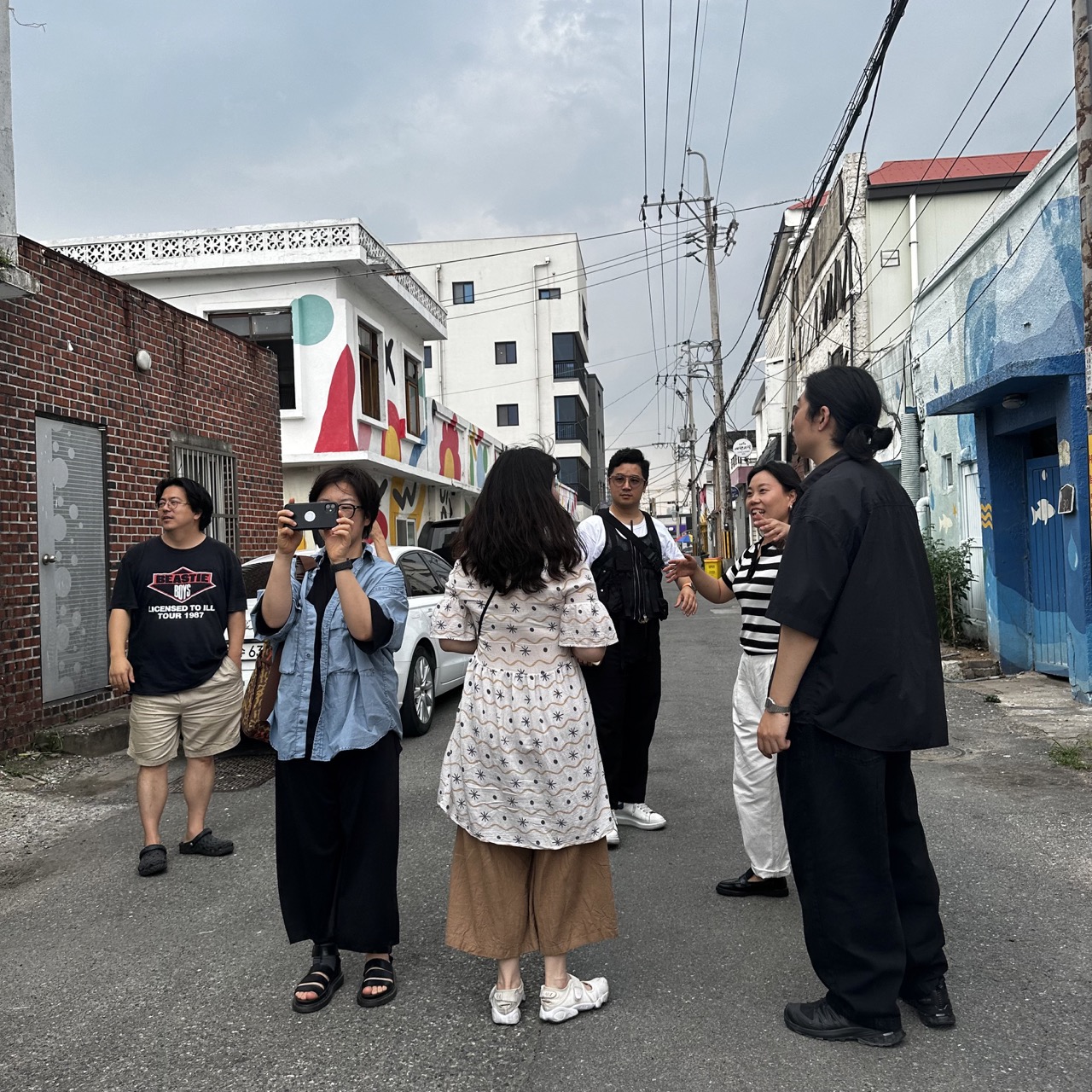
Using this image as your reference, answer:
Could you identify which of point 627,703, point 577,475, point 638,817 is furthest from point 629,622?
point 577,475

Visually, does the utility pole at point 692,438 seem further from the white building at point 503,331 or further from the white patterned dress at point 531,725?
the white patterned dress at point 531,725

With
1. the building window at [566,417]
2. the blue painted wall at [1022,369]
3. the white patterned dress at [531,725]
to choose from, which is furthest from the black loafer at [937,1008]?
the building window at [566,417]

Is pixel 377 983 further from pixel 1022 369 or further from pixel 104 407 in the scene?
pixel 1022 369

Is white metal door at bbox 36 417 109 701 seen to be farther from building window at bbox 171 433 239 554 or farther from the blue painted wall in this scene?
the blue painted wall

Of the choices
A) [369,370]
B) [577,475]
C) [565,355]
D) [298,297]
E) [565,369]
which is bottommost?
[369,370]

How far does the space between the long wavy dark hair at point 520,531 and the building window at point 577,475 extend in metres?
47.2

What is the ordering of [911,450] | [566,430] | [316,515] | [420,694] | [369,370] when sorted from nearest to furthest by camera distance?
[316,515] → [420,694] → [911,450] → [369,370] → [566,430]

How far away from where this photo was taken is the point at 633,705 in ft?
17.2

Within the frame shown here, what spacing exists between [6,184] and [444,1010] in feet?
23.6

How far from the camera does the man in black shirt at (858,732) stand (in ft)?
9.84

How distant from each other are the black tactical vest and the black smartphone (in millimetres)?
1967

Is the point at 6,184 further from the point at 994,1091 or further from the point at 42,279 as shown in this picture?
the point at 994,1091

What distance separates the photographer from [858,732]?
2996 millimetres

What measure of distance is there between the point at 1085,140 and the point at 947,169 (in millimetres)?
14610
